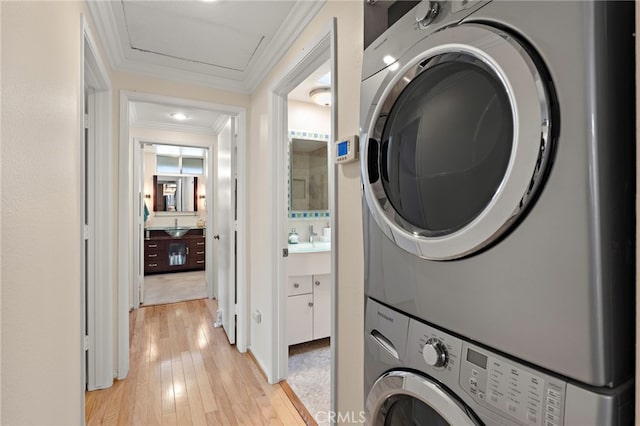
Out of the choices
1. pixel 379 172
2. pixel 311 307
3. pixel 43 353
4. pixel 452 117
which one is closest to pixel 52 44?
pixel 43 353

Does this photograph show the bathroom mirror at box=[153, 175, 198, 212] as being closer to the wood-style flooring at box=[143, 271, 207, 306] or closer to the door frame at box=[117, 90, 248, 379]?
the wood-style flooring at box=[143, 271, 207, 306]

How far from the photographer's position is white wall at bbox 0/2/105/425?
2.40 ft

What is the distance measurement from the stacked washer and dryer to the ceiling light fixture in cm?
186

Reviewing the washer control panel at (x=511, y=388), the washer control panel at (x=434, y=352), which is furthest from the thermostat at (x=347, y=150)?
the washer control panel at (x=511, y=388)

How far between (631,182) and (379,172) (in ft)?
1.72

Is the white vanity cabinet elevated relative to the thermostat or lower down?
lower down

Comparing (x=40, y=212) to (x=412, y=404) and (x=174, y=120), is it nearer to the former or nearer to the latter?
(x=412, y=404)

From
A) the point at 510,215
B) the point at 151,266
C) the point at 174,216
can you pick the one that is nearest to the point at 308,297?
the point at 510,215

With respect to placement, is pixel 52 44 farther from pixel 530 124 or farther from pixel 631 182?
pixel 631 182

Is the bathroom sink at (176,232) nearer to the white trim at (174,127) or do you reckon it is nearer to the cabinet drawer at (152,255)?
the cabinet drawer at (152,255)

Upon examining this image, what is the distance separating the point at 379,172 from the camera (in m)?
0.89

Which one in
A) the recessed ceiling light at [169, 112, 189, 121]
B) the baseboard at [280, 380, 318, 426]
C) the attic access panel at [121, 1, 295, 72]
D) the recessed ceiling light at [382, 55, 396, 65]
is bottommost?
the baseboard at [280, 380, 318, 426]

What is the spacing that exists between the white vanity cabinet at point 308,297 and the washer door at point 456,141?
1.60 meters

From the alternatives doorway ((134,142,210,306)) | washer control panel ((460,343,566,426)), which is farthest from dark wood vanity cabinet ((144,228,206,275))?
washer control panel ((460,343,566,426))
